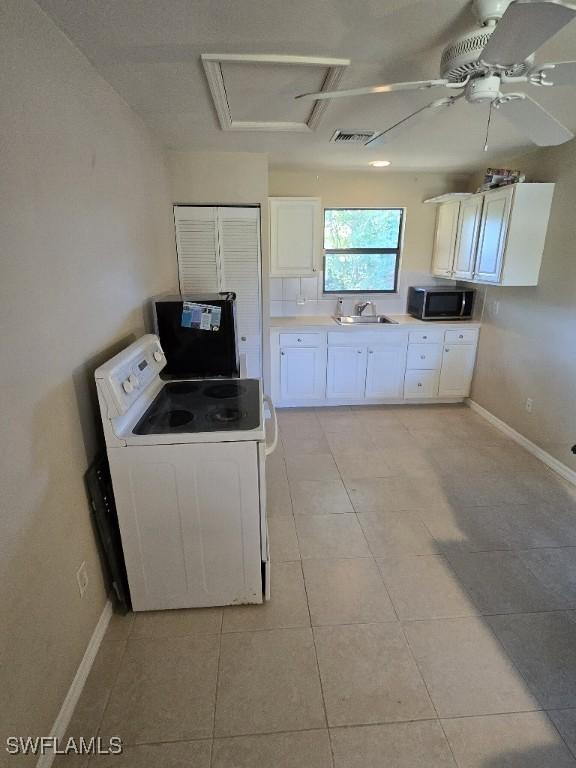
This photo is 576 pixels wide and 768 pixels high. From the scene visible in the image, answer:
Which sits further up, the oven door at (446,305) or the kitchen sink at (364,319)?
the oven door at (446,305)

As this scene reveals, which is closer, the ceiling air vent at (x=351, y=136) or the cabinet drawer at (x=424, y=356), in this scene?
the ceiling air vent at (x=351, y=136)

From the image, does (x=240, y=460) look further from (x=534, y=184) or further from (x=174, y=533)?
(x=534, y=184)

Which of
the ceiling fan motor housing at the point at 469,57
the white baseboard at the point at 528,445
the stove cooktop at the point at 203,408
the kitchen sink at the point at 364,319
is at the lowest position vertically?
the white baseboard at the point at 528,445

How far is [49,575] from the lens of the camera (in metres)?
1.27

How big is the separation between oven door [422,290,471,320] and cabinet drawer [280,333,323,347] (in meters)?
1.21

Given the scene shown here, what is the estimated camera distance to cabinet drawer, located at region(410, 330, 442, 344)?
3.95 m

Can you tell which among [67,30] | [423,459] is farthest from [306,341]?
[67,30]

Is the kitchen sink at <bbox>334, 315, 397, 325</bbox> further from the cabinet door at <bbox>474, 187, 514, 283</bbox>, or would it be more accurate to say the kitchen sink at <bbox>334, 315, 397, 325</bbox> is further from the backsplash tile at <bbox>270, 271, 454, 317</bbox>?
the cabinet door at <bbox>474, 187, 514, 283</bbox>

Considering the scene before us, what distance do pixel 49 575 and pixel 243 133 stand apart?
2.76 metres

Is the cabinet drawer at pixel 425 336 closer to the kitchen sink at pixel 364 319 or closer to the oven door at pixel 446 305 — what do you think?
the oven door at pixel 446 305

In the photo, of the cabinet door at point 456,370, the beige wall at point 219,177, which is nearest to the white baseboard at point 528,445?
the cabinet door at point 456,370

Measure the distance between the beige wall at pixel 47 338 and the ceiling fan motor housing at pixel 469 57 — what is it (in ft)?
4.70

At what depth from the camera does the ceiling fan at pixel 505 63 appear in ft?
3.05

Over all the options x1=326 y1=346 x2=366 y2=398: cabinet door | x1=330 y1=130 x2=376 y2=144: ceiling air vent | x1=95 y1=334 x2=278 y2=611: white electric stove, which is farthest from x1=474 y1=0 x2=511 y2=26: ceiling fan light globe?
x1=326 y1=346 x2=366 y2=398: cabinet door
